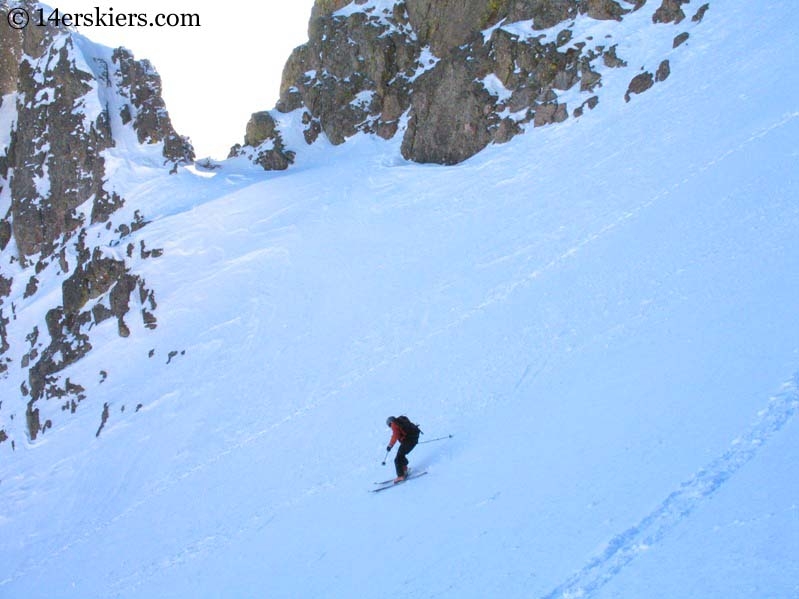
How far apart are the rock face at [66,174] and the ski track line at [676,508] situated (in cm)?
3095

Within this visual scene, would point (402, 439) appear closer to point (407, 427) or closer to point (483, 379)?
point (407, 427)

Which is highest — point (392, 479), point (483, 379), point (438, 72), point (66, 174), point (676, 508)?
point (66, 174)

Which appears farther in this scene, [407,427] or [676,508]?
[407,427]

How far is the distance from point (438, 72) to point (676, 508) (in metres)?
33.8

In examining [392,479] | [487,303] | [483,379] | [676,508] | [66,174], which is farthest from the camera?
[66,174]

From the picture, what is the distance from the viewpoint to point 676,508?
6.30 metres

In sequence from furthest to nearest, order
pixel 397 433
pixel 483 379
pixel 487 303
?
pixel 487 303
pixel 483 379
pixel 397 433

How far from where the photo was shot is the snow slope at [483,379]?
686 cm

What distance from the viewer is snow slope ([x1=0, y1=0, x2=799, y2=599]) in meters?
6.86

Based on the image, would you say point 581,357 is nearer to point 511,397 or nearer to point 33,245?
point 511,397

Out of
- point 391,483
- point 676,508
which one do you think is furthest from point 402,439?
point 676,508

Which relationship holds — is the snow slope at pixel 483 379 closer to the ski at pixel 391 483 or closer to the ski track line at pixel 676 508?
the ski track line at pixel 676 508

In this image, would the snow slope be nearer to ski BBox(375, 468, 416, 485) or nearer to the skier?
ski BBox(375, 468, 416, 485)

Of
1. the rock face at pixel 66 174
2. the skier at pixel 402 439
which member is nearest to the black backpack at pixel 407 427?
the skier at pixel 402 439
